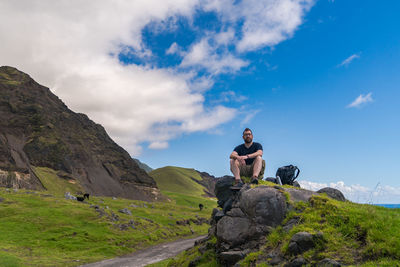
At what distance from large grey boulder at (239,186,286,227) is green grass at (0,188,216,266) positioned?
99.8ft

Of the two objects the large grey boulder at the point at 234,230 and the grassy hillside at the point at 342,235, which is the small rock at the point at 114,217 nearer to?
the large grey boulder at the point at 234,230

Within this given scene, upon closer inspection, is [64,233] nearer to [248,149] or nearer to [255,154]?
[248,149]

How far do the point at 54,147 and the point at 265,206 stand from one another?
15004cm

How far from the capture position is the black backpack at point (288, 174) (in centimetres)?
1778

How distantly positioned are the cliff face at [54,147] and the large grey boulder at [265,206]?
366 feet

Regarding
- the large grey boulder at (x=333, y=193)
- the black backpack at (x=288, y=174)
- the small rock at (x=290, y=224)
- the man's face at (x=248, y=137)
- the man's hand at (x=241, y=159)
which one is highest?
the man's face at (x=248, y=137)

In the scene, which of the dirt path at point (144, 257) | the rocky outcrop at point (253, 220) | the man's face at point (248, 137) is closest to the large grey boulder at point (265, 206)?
the rocky outcrop at point (253, 220)

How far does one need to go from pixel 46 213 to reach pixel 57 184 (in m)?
68.8

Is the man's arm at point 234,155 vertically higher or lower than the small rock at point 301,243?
higher

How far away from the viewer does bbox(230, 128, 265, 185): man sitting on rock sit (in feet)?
51.9

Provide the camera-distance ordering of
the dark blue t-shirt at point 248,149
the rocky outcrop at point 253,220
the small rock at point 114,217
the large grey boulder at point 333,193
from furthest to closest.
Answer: the small rock at point 114,217 < the dark blue t-shirt at point 248,149 < the large grey boulder at point 333,193 < the rocky outcrop at point 253,220

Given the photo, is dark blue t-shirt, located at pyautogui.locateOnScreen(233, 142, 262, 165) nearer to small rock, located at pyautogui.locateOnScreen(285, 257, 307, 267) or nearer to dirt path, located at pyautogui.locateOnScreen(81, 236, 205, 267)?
small rock, located at pyautogui.locateOnScreen(285, 257, 307, 267)

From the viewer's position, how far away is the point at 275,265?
10.4 m

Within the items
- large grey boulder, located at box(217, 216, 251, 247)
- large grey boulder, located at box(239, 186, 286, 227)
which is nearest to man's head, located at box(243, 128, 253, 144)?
large grey boulder, located at box(239, 186, 286, 227)
